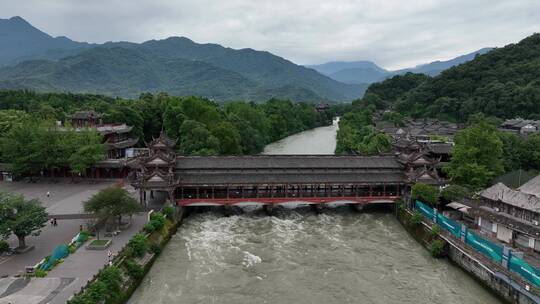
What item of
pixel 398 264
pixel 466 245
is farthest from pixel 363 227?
pixel 466 245

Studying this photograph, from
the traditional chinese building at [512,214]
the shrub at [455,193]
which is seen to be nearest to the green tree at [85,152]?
the shrub at [455,193]

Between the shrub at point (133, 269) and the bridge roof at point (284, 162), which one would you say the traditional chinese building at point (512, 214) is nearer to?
the bridge roof at point (284, 162)

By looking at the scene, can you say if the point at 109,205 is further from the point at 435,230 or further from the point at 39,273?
the point at 435,230

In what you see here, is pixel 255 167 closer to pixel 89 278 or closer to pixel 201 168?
pixel 201 168

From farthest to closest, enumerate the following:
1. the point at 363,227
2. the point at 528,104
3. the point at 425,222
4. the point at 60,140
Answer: the point at 528,104
the point at 60,140
the point at 363,227
the point at 425,222

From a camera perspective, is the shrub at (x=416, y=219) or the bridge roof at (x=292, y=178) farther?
the bridge roof at (x=292, y=178)

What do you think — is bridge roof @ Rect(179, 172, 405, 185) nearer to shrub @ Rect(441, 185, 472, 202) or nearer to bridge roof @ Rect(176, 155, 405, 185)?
bridge roof @ Rect(176, 155, 405, 185)

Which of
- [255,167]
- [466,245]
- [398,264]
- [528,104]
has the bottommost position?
[398,264]
